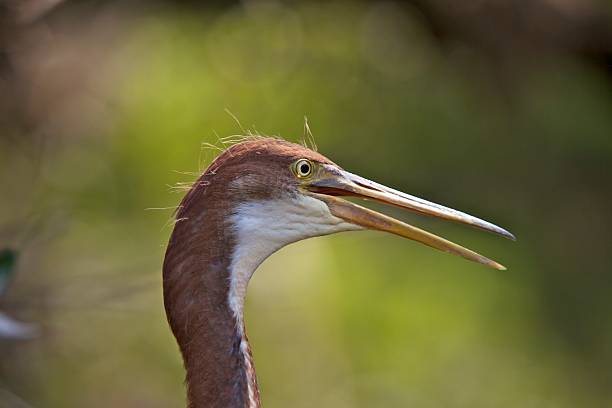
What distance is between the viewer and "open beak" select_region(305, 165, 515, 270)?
2.82 metres

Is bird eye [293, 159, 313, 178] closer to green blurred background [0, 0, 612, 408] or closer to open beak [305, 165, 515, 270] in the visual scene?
open beak [305, 165, 515, 270]

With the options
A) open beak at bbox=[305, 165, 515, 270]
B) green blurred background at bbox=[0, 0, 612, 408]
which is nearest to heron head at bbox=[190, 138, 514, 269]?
open beak at bbox=[305, 165, 515, 270]

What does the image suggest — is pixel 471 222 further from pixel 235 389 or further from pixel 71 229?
pixel 71 229

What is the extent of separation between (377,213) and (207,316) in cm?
48

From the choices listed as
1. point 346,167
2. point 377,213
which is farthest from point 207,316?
point 346,167

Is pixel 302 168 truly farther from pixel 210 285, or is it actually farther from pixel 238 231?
pixel 210 285

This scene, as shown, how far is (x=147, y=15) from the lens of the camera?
625cm

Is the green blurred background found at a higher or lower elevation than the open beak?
lower

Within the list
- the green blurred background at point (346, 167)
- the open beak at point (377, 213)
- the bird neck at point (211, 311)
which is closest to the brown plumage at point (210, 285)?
the bird neck at point (211, 311)

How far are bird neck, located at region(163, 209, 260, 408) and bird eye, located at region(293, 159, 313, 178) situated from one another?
212 millimetres

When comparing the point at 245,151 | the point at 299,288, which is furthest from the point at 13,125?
the point at 245,151

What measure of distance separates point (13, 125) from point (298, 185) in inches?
127

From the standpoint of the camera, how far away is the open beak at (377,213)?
2816mm

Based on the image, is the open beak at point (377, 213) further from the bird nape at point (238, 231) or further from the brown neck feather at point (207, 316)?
the brown neck feather at point (207, 316)
